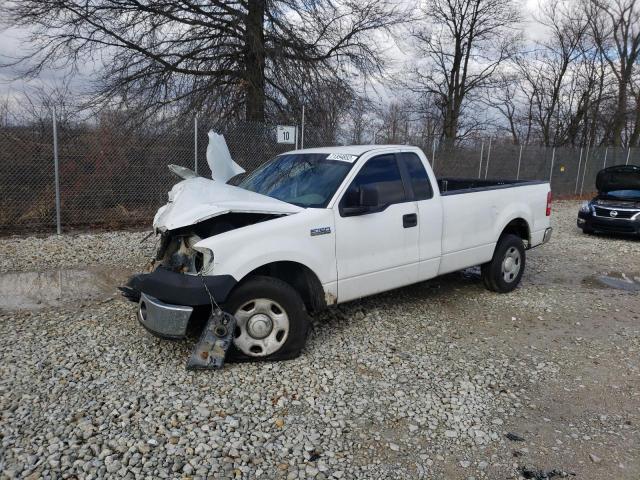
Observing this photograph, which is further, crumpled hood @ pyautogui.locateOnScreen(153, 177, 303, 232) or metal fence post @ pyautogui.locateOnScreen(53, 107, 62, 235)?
metal fence post @ pyautogui.locateOnScreen(53, 107, 62, 235)

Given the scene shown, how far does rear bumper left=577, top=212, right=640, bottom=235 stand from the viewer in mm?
10469

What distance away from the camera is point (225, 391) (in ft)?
11.6

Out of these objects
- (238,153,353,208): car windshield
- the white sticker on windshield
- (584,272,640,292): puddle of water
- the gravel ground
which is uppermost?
the white sticker on windshield

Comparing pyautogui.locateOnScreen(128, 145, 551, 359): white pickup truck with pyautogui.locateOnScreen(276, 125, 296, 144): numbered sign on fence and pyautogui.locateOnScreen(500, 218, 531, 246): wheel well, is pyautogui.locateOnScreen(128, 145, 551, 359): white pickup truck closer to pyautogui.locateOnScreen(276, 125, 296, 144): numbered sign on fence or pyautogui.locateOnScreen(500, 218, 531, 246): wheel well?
pyautogui.locateOnScreen(500, 218, 531, 246): wheel well

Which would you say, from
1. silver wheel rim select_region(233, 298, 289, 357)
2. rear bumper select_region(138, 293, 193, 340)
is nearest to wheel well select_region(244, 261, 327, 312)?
silver wheel rim select_region(233, 298, 289, 357)

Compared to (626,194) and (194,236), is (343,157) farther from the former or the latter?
(626,194)

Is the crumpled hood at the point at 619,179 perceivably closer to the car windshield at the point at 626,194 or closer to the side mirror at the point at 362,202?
the car windshield at the point at 626,194

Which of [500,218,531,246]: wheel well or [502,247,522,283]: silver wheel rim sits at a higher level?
[500,218,531,246]: wheel well

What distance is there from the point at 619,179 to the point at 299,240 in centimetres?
1041

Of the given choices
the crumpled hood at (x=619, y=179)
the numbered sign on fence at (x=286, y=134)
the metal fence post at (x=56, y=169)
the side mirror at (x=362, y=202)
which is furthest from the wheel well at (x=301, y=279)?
the crumpled hood at (x=619, y=179)

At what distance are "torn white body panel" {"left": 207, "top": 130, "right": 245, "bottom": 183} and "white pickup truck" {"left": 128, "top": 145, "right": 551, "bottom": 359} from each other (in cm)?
31

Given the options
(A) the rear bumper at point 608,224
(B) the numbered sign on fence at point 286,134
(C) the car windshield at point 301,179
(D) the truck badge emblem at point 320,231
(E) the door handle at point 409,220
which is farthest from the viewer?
(B) the numbered sign on fence at point 286,134

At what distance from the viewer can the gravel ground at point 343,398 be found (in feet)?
9.30

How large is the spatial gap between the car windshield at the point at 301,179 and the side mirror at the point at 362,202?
7.9 inches
